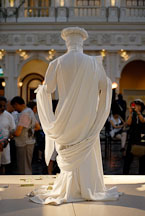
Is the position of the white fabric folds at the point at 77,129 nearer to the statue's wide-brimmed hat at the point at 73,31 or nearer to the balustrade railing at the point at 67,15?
the statue's wide-brimmed hat at the point at 73,31

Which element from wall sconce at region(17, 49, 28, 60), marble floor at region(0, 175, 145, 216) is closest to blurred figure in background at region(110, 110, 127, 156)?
marble floor at region(0, 175, 145, 216)

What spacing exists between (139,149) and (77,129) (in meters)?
2.16

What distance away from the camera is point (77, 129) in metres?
3.79

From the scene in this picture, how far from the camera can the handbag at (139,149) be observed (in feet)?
18.4

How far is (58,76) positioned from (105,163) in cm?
496

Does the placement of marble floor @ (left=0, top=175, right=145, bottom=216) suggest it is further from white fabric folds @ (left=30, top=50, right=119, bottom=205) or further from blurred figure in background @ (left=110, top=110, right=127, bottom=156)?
blurred figure in background @ (left=110, top=110, right=127, bottom=156)

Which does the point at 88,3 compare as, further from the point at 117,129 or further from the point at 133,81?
the point at 117,129

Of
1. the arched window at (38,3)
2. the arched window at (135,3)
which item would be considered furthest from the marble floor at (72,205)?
the arched window at (135,3)

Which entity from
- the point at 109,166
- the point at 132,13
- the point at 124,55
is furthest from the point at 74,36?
the point at 132,13

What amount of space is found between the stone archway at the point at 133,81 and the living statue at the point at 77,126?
15.6 metres

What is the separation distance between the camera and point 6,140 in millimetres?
5316

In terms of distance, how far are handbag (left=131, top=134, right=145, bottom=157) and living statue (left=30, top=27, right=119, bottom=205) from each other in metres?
1.83

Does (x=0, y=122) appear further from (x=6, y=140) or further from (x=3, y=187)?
(x=3, y=187)

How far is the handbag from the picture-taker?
18.4 ft
